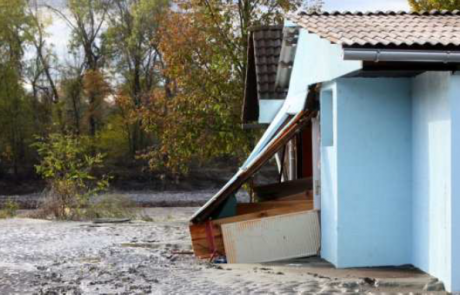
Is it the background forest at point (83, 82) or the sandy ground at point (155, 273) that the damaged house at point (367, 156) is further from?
the background forest at point (83, 82)

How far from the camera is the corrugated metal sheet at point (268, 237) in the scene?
1116 centimetres

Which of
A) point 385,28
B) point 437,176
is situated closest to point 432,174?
point 437,176

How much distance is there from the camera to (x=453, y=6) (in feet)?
70.9

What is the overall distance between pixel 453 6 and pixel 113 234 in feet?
Answer: 40.4

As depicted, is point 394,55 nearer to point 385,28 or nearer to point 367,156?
point 385,28

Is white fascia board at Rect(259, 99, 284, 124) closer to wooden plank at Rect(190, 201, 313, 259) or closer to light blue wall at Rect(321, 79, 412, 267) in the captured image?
wooden plank at Rect(190, 201, 313, 259)

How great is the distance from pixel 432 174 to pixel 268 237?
2895 mm

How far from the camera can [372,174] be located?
1024 cm

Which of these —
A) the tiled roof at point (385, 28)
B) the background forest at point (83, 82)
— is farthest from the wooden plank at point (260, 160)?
the background forest at point (83, 82)

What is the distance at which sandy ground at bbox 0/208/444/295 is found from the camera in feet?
30.1

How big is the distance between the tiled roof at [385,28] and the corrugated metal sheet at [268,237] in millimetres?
2933

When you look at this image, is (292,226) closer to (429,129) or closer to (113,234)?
(429,129)

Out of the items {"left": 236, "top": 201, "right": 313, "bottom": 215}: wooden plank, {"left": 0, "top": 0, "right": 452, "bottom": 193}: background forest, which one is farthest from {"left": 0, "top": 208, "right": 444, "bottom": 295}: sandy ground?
{"left": 0, "top": 0, "right": 452, "bottom": 193}: background forest

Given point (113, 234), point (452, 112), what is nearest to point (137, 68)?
point (113, 234)
